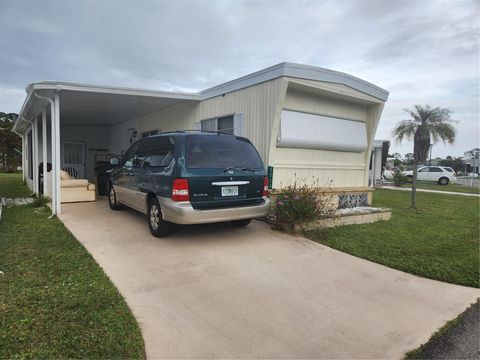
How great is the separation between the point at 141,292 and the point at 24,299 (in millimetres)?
1097

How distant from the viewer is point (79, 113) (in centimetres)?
1202

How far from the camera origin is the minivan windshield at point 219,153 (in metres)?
5.33

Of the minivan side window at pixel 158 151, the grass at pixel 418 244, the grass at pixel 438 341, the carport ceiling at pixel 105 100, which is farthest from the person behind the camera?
the carport ceiling at pixel 105 100

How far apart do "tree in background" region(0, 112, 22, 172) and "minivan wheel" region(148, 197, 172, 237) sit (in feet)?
112

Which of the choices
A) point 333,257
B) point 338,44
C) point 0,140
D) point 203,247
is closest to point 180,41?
point 338,44

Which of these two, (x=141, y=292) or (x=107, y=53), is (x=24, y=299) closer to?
(x=141, y=292)

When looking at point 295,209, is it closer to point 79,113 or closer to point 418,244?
point 418,244

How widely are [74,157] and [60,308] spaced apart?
14.6m

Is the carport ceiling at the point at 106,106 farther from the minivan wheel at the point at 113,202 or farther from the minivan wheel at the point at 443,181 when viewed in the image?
the minivan wheel at the point at 443,181

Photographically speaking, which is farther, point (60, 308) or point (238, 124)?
point (238, 124)

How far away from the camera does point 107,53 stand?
511 inches

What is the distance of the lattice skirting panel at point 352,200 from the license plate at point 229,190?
4.43m

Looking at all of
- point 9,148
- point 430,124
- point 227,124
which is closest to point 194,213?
point 227,124

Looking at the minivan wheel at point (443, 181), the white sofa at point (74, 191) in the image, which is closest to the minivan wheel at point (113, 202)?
the white sofa at point (74, 191)
